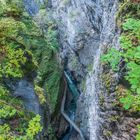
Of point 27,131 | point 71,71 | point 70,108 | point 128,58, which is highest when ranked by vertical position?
point 128,58

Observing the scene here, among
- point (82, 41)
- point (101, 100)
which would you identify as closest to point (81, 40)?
point (82, 41)

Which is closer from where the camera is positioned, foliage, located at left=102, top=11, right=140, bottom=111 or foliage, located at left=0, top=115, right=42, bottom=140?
foliage, located at left=102, top=11, right=140, bottom=111

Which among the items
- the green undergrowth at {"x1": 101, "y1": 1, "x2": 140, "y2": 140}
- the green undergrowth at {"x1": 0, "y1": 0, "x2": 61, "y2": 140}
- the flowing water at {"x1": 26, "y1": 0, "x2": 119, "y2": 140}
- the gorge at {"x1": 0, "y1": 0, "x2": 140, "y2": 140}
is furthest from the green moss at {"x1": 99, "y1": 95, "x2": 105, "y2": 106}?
the flowing water at {"x1": 26, "y1": 0, "x2": 119, "y2": 140}

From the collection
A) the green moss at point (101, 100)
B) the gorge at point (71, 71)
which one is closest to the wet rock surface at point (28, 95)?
the gorge at point (71, 71)

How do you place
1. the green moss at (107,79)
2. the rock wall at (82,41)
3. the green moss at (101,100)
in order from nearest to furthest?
the green moss at (107,79) < the green moss at (101,100) < the rock wall at (82,41)

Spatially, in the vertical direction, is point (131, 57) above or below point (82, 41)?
above

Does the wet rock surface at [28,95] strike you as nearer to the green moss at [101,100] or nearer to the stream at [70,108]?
the green moss at [101,100]

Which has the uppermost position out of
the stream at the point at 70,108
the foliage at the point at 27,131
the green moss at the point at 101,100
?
the foliage at the point at 27,131

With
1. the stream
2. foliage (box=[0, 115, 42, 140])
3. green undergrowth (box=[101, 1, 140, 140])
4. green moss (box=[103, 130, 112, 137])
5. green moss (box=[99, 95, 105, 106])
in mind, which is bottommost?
the stream

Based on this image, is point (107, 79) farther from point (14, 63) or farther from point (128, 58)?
point (14, 63)

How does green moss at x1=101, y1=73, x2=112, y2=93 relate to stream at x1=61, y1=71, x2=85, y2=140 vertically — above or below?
above

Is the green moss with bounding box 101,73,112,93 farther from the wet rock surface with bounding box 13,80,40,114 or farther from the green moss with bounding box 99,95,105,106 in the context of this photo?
the wet rock surface with bounding box 13,80,40,114

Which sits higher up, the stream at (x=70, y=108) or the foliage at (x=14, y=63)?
the foliage at (x=14, y=63)

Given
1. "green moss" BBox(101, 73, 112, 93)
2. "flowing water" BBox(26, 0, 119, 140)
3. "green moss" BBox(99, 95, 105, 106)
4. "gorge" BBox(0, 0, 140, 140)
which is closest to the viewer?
"gorge" BBox(0, 0, 140, 140)
